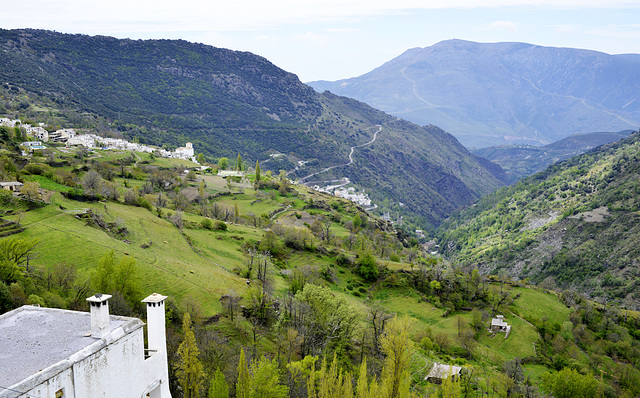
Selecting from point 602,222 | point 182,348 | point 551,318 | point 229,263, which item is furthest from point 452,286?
point 602,222

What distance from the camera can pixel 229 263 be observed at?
61031 mm

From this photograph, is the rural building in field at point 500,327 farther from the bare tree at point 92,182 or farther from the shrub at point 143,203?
the bare tree at point 92,182

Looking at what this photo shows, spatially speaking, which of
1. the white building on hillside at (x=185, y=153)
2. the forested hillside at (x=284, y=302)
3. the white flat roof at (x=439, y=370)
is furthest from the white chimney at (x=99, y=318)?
the white building on hillside at (x=185, y=153)

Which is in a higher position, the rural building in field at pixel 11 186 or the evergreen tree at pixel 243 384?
the rural building in field at pixel 11 186

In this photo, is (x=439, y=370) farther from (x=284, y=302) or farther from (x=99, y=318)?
(x=99, y=318)

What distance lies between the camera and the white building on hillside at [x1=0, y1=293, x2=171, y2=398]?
42.0 feet

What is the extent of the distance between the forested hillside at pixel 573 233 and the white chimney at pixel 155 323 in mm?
95850

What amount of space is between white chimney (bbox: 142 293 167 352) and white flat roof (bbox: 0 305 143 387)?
3.14 ft

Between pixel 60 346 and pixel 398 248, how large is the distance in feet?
315

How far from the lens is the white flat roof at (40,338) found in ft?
43.0

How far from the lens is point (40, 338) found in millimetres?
14625

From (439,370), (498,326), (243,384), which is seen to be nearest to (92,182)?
(243,384)

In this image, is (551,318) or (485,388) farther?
(551,318)

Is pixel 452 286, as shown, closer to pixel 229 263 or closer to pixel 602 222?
pixel 229 263
